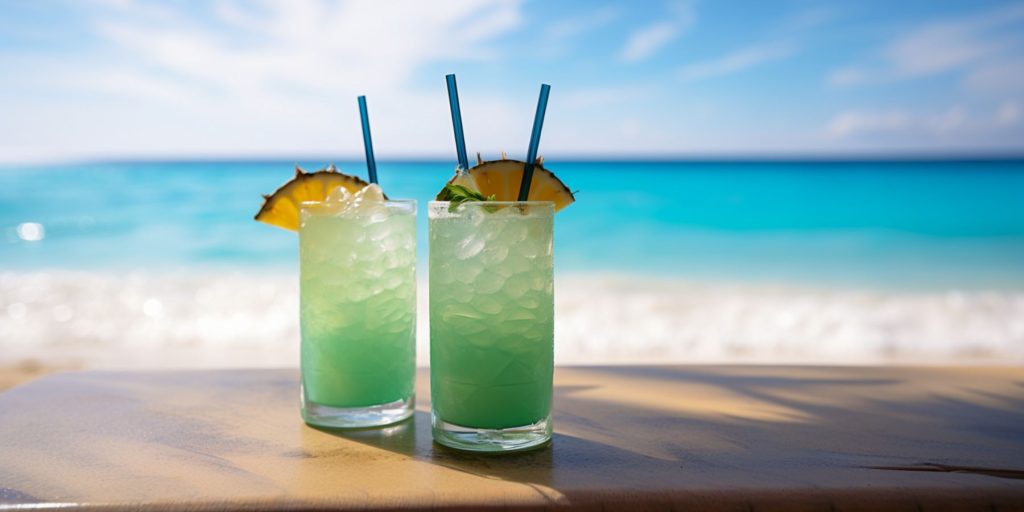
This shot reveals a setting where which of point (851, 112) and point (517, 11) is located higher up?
point (517, 11)

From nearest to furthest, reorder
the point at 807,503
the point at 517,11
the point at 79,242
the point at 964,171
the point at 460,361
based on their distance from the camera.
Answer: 1. the point at 807,503
2. the point at 460,361
3. the point at 79,242
4. the point at 517,11
5. the point at 964,171

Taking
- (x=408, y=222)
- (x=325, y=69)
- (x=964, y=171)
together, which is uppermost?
(x=325, y=69)

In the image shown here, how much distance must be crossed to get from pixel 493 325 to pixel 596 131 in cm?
1453

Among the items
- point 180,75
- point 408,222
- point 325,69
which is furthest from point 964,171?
point 408,222

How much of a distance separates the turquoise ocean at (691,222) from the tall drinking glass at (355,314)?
522 centimetres

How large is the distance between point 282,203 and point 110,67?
53.7 ft

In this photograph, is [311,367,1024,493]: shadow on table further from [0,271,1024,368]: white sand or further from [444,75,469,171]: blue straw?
[0,271,1024,368]: white sand

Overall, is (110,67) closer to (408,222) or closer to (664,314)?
(664,314)

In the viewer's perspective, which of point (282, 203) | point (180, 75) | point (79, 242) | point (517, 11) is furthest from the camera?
point (180, 75)

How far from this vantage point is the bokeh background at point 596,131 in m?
9.27

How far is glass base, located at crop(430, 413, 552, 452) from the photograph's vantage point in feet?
4.09

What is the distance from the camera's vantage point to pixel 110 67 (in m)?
15.6

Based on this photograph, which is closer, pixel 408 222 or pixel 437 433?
pixel 437 433

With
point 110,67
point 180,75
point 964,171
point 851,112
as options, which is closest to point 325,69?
point 180,75
